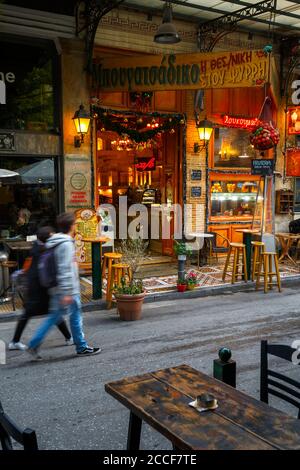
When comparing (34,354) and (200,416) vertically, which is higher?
(200,416)

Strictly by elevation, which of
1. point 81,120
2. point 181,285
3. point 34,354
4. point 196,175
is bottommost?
point 34,354

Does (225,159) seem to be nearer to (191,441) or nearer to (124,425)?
(124,425)

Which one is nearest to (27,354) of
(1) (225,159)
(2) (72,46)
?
(2) (72,46)

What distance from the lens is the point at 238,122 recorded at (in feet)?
45.6

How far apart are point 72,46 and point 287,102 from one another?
723 cm

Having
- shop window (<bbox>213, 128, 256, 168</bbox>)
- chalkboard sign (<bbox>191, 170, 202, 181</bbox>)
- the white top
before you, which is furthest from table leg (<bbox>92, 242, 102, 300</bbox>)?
shop window (<bbox>213, 128, 256, 168</bbox>)

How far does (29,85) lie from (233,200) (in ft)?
22.6

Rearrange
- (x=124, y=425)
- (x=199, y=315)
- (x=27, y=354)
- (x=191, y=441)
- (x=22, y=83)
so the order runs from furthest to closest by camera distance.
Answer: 1. (x=22, y=83)
2. (x=199, y=315)
3. (x=27, y=354)
4. (x=124, y=425)
5. (x=191, y=441)

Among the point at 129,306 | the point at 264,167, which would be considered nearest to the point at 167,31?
the point at 264,167

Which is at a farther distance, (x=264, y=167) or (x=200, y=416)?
(x=264, y=167)

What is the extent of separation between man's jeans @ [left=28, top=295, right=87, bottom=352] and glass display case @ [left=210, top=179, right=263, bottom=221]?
812cm

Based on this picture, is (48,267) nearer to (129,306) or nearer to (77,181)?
(129,306)

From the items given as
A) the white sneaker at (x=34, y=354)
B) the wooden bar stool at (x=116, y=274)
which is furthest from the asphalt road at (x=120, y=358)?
the wooden bar stool at (x=116, y=274)
